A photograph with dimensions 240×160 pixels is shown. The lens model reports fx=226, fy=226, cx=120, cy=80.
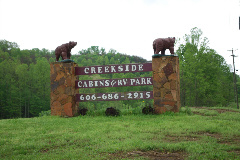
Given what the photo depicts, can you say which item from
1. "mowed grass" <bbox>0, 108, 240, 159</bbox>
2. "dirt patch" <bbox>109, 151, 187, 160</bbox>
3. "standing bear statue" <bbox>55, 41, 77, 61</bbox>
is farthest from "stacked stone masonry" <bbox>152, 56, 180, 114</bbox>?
"dirt patch" <bbox>109, 151, 187, 160</bbox>

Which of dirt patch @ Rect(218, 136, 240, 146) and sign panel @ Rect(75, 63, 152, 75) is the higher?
sign panel @ Rect(75, 63, 152, 75)

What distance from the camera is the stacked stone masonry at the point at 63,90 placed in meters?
11.5

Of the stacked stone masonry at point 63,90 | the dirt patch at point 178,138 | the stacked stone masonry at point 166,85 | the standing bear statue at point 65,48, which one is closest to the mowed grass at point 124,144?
the dirt patch at point 178,138

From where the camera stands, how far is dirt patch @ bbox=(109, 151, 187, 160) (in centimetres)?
436

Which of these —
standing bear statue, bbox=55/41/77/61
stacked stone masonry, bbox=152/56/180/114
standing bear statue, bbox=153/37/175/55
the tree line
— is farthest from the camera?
the tree line

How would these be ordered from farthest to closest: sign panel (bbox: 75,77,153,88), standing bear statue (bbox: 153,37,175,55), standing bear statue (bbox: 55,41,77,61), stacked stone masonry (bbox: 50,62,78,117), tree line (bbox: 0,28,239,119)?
tree line (bbox: 0,28,239,119) → standing bear statue (bbox: 55,41,77,61) → stacked stone masonry (bbox: 50,62,78,117) → sign panel (bbox: 75,77,153,88) → standing bear statue (bbox: 153,37,175,55)

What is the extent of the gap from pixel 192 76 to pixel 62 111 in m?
21.9

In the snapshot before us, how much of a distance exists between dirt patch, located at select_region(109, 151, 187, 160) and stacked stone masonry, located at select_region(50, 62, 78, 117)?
729cm

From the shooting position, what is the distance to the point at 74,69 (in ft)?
39.7

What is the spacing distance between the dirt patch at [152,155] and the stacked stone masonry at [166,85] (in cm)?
638

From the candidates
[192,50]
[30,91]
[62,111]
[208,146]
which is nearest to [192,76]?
[192,50]

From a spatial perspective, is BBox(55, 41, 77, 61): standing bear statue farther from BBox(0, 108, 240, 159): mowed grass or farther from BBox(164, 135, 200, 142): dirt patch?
BBox(164, 135, 200, 142): dirt patch

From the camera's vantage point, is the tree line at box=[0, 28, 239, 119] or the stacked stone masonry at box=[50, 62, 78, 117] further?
the tree line at box=[0, 28, 239, 119]

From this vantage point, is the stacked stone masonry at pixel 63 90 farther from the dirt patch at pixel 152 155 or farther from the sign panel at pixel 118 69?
the dirt patch at pixel 152 155
